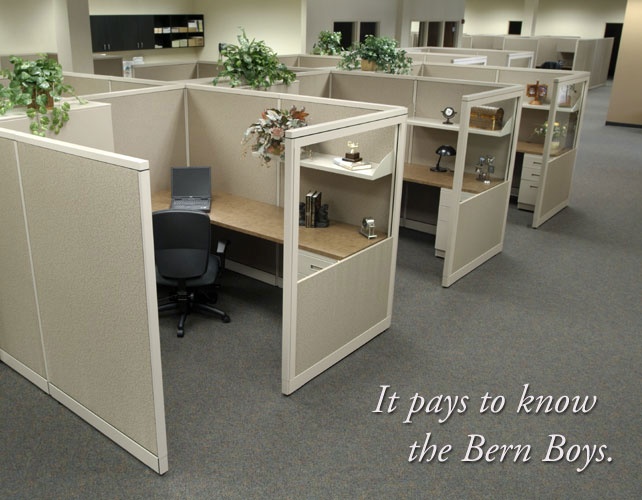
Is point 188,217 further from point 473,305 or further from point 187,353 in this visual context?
point 473,305

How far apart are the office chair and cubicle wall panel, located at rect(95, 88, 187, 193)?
85 cm

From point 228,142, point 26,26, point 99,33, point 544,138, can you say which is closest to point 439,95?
point 544,138

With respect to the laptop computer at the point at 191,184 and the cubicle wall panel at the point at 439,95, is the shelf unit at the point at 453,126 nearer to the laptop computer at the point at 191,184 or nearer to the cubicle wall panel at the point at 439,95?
the cubicle wall panel at the point at 439,95

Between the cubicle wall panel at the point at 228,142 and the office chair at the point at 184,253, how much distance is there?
0.57 m

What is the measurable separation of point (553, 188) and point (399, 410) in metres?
3.51

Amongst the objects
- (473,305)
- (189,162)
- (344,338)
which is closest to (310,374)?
(344,338)

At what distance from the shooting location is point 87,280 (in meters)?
2.40

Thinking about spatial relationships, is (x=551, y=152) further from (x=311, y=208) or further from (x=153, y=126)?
(x=153, y=126)

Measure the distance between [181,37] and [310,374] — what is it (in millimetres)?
9880

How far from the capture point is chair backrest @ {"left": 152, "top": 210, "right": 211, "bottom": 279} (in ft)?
10.6

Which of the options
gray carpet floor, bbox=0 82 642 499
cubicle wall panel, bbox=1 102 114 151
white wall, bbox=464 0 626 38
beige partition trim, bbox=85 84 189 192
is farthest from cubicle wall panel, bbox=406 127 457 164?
white wall, bbox=464 0 626 38

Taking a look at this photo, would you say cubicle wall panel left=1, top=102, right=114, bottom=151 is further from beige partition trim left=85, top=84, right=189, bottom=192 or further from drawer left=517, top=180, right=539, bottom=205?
drawer left=517, top=180, right=539, bottom=205

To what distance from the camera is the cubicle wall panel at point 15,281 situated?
259 centimetres

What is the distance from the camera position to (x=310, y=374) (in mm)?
3104
